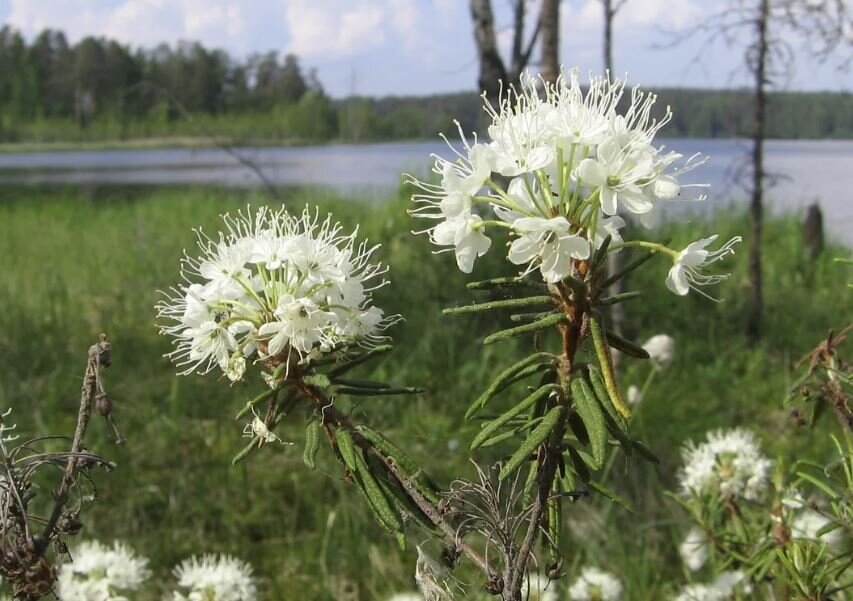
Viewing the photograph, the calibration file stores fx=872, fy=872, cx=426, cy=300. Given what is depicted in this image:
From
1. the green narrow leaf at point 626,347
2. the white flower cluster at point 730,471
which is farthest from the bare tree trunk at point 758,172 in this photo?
the green narrow leaf at point 626,347

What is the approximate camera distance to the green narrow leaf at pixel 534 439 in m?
0.92

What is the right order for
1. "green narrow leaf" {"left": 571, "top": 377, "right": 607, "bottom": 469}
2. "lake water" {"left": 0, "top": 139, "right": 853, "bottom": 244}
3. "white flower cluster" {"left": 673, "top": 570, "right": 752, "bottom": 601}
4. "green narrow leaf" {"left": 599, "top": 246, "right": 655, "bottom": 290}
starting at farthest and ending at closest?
"lake water" {"left": 0, "top": 139, "right": 853, "bottom": 244} → "white flower cluster" {"left": 673, "top": 570, "right": 752, "bottom": 601} → "green narrow leaf" {"left": 599, "top": 246, "right": 655, "bottom": 290} → "green narrow leaf" {"left": 571, "top": 377, "right": 607, "bottom": 469}

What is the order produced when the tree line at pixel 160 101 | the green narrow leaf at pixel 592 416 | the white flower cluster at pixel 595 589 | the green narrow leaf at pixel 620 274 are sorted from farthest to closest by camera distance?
the tree line at pixel 160 101
the white flower cluster at pixel 595 589
the green narrow leaf at pixel 620 274
the green narrow leaf at pixel 592 416

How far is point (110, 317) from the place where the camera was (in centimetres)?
585

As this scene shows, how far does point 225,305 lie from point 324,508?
108 inches

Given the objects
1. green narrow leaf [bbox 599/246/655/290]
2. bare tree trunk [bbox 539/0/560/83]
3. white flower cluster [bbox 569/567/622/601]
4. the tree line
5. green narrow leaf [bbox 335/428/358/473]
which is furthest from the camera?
the tree line

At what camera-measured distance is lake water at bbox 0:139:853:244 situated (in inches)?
340

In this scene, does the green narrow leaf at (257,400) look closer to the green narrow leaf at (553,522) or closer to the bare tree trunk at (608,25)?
the green narrow leaf at (553,522)

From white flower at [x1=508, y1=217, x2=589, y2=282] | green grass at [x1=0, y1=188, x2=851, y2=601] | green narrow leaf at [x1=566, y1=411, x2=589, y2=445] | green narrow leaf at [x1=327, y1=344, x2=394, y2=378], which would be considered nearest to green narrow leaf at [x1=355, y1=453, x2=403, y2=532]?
green narrow leaf at [x1=327, y1=344, x2=394, y2=378]

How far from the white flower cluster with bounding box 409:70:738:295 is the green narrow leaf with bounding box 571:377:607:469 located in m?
0.13

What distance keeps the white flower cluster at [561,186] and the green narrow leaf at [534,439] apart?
15cm

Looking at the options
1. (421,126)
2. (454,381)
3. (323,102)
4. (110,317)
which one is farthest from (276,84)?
(454,381)

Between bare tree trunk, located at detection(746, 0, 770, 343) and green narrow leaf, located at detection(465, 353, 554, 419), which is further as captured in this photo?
bare tree trunk, located at detection(746, 0, 770, 343)

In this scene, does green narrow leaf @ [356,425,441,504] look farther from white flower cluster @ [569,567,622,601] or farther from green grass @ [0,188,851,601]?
white flower cluster @ [569,567,622,601]
